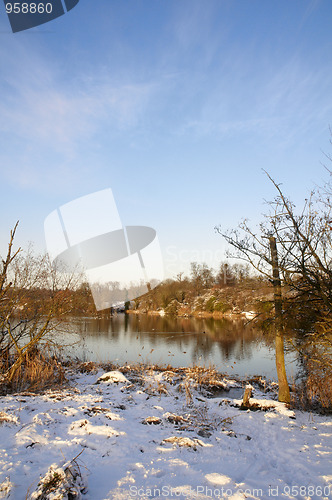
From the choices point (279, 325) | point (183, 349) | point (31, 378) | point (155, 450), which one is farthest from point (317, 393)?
point (183, 349)

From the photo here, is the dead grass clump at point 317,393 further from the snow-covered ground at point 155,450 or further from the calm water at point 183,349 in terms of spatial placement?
the calm water at point 183,349

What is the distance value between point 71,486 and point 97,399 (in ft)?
12.2

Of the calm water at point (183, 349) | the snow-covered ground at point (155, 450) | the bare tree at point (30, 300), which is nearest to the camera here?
the snow-covered ground at point (155, 450)

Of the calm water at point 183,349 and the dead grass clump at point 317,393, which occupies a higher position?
the dead grass clump at point 317,393

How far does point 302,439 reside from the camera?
542cm

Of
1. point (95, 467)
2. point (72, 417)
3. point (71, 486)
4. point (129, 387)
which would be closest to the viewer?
point (71, 486)

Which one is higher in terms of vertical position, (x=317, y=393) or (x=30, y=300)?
(x=30, y=300)

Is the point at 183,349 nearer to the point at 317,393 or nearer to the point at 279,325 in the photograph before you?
the point at 317,393

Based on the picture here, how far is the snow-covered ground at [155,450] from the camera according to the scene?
3.07 m

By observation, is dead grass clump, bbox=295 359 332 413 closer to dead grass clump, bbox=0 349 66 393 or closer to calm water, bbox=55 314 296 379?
calm water, bbox=55 314 296 379

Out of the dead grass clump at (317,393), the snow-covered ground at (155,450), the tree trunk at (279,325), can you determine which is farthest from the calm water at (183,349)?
the snow-covered ground at (155,450)

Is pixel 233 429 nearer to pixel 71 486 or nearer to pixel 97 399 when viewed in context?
pixel 97 399

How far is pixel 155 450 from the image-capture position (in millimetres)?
4141

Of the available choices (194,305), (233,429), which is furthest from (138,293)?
(233,429)
